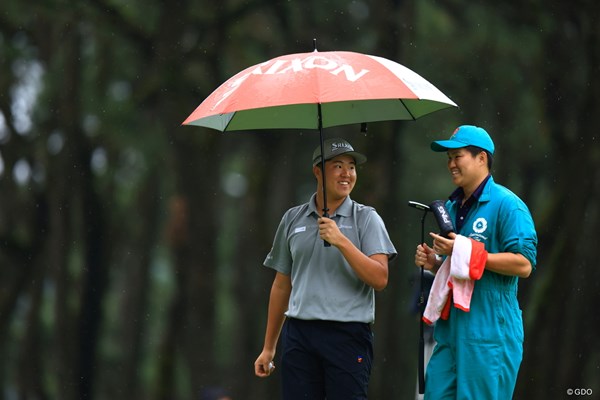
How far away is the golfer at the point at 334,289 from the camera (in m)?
4.34

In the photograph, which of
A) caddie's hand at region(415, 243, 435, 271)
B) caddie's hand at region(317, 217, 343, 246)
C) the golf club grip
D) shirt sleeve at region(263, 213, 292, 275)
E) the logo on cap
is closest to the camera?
the golf club grip

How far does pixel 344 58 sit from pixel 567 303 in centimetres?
541

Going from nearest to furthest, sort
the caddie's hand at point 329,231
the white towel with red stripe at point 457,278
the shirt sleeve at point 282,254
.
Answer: the white towel with red stripe at point 457,278, the caddie's hand at point 329,231, the shirt sleeve at point 282,254

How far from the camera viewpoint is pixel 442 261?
443 cm

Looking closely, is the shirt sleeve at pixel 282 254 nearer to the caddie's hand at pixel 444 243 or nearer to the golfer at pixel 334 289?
the golfer at pixel 334 289

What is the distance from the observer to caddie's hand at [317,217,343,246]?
4246mm

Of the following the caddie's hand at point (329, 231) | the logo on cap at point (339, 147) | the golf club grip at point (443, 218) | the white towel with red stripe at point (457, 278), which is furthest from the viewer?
the logo on cap at point (339, 147)

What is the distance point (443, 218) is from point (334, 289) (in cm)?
58

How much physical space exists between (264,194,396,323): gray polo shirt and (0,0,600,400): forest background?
4453mm

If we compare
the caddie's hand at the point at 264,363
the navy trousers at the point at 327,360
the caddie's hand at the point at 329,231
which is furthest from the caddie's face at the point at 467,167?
the caddie's hand at the point at 264,363

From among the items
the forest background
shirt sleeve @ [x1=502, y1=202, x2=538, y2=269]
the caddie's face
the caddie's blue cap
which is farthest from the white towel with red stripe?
the forest background

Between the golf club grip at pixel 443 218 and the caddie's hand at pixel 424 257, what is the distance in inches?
7.9

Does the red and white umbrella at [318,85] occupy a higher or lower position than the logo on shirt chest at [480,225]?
higher

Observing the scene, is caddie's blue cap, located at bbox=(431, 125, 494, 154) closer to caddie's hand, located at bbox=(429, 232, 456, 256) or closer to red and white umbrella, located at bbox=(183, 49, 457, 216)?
red and white umbrella, located at bbox=(183, 49, 457, 216)
